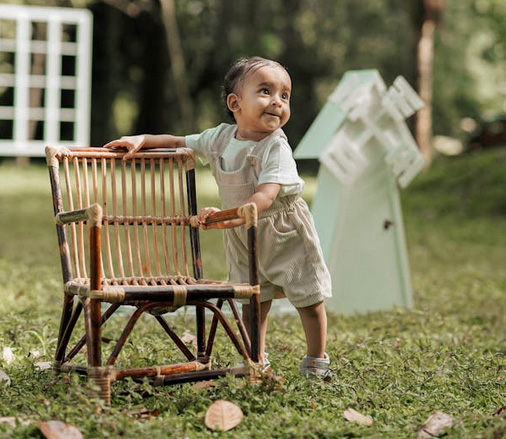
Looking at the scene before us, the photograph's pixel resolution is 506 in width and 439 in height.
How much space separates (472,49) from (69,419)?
82.7 feet

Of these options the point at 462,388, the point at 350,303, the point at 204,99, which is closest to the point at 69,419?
the point at 462,388

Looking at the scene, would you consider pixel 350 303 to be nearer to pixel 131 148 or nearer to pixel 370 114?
pixel 370 114

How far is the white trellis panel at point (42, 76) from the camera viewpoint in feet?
46.9

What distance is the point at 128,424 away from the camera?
3092 millimetres

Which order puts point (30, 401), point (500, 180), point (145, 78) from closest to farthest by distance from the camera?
point (30, 401), point (500, 180), point (145, 78)

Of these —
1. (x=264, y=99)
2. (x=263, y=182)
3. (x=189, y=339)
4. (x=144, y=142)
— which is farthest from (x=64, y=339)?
(x=264, y=99)

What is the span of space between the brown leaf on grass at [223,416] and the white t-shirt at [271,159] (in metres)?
0.87

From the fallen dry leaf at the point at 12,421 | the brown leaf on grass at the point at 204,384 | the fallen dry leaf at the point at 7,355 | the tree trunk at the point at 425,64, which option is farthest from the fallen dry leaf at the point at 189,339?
the tree trunk at the point at 425,64

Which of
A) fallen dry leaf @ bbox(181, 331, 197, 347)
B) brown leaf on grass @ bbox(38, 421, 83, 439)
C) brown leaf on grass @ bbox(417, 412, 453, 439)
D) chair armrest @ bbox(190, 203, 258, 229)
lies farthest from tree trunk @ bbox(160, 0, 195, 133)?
brown leaf on grass @ bbox(38, 421, 83, 439)

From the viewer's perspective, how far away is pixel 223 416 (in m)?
3.24

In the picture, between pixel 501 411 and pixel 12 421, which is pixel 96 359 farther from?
pixel 501 411

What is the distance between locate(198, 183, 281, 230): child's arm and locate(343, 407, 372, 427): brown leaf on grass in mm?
769

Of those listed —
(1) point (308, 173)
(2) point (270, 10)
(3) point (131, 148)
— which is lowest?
(1) point (308, 173)

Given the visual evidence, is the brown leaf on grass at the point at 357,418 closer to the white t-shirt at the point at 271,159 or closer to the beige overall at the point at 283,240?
the beige overall at the point at 283,240
